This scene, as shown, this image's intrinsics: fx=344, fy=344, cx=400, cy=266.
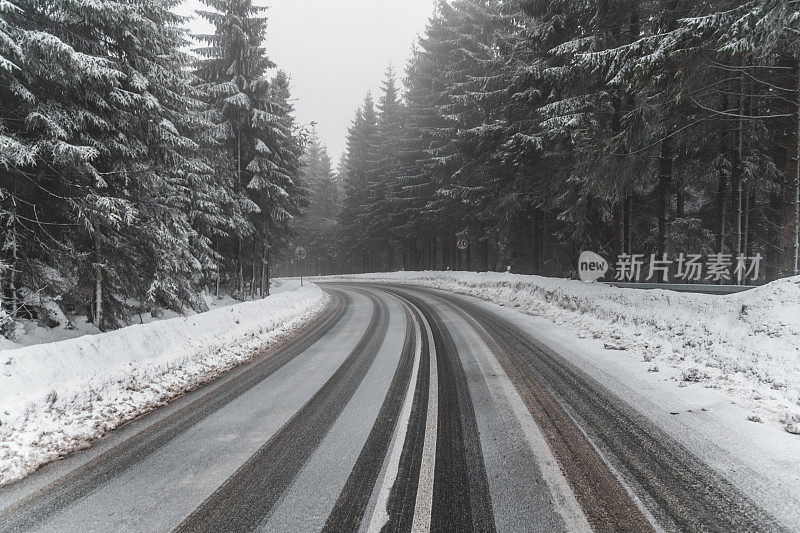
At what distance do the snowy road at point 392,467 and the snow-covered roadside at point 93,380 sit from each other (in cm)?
33

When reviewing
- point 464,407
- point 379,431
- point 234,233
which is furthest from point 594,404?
point 234,233

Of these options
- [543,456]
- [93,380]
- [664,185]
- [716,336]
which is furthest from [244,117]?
[716,336]

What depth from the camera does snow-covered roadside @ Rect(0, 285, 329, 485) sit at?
3672mm

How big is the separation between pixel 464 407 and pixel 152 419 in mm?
3974

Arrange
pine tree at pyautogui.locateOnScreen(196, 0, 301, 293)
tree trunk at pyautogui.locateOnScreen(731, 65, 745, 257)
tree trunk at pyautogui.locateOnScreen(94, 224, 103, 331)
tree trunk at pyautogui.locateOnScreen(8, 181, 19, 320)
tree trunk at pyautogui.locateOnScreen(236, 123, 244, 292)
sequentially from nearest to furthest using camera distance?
tree trunk at pyautogui.locateOnScreen(8, 181, 19, 320) < tree trunk at pyautogui.locateOnScreen(94, 224, 103, 331) < tree trunk at pyautogui.locateOnScreen(731, 65, 745, 257) < pine tree at pyautogui.locateOnScreen(196, 0, 301, 293) < tree trunk at pyautogui.locateOnScreen(236, 123, 244, 292)

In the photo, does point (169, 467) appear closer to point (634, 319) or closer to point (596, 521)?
point (596, 521)

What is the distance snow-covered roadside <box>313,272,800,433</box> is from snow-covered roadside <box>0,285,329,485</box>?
7.59 meters

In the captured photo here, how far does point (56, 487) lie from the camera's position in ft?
9.85

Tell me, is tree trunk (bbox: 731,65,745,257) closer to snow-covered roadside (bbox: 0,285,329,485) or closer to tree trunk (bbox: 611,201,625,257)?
tree trunk (bbox: 611,201,625,257)

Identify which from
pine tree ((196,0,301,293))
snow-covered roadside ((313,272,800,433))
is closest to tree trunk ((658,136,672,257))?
snow-covered roadside ((313,272,800,433))

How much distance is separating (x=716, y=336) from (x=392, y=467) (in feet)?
22.4

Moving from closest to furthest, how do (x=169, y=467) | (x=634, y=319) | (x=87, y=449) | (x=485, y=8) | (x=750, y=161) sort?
(x=169, y=467) < (x=87, y=449) < (x=634, y=319) < (x=750, y=161) < (x=485, y=8)

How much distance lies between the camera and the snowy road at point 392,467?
2498 millimetres

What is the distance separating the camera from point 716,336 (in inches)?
253
